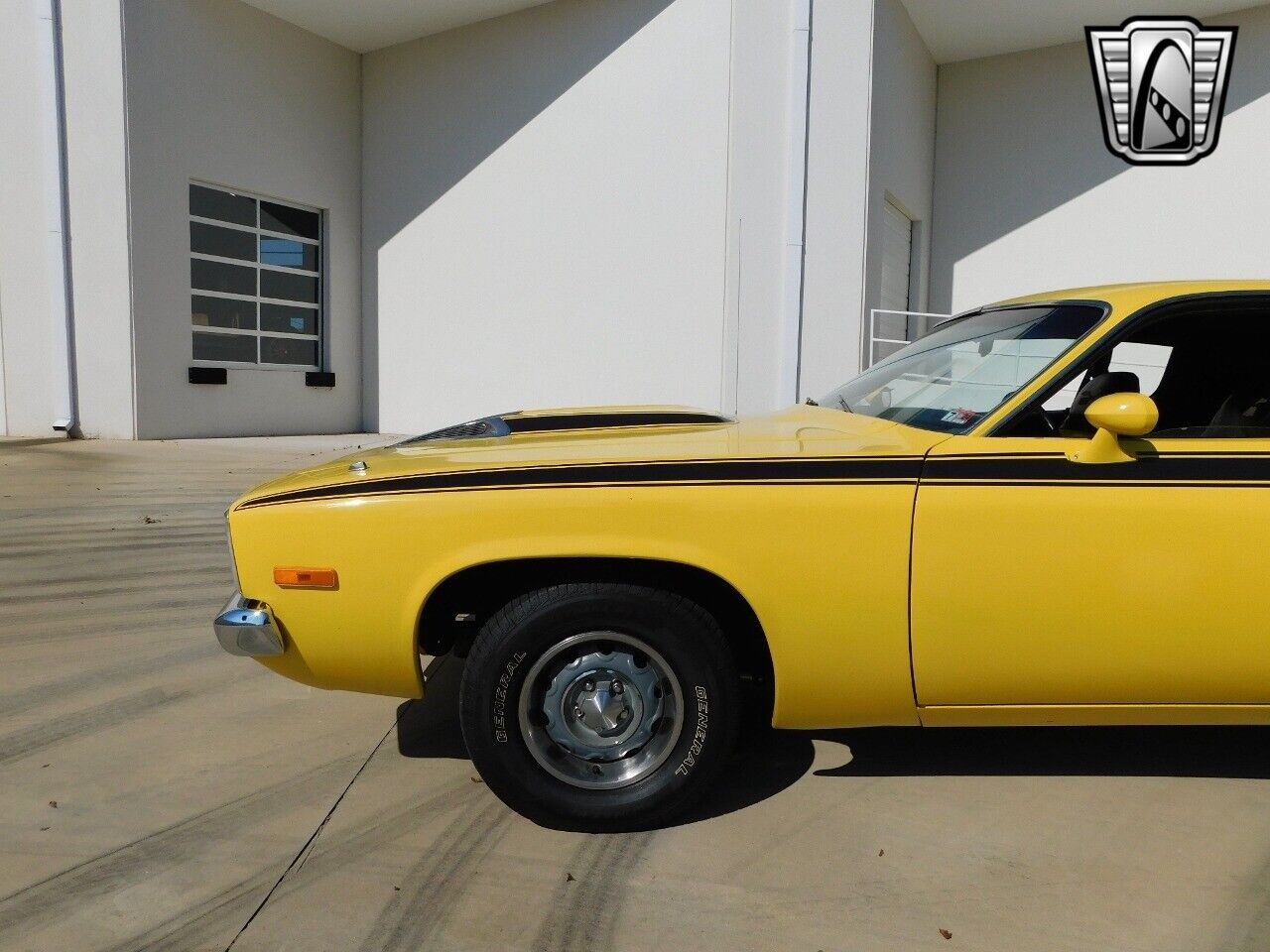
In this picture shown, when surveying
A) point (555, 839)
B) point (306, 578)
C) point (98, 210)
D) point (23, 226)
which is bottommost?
point (555, 839)

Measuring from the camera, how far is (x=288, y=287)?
14.1 metres

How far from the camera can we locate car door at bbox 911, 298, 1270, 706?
2586mm

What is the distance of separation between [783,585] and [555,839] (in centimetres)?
87

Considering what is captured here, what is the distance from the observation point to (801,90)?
11.5 m

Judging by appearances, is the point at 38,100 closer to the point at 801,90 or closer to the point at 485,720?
the point at 801,90

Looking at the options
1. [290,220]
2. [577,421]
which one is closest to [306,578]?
[577,421]

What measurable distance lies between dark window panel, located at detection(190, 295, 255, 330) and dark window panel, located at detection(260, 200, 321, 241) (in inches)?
42.9

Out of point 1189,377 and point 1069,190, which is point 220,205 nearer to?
point 1069,190

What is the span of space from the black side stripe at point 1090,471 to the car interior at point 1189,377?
12 centimetres

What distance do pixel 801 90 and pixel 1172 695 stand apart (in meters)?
10.1

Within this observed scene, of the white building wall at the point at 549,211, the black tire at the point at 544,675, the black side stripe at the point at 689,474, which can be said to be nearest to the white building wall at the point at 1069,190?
the white building wall at the point at 549,211

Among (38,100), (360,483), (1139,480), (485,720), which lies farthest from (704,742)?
(38,100)

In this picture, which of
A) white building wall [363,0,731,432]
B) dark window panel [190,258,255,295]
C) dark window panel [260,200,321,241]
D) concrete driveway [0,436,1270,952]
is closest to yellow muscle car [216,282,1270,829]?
concrete driveway [0,436,1270,952]

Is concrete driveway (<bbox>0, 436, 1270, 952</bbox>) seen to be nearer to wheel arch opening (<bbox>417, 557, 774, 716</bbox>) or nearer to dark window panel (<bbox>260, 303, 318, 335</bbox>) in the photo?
wheel arch opening (<bbox>417, 557, 774, 716</bbox>)
